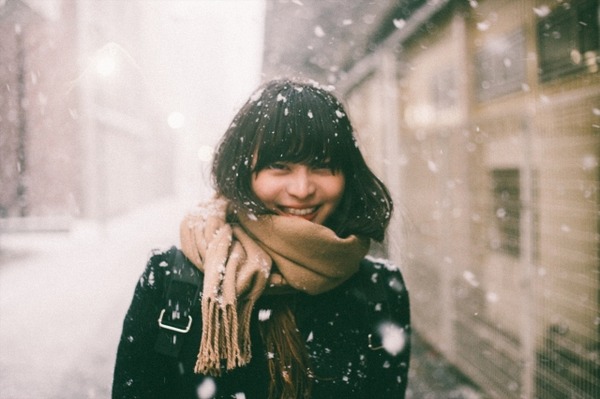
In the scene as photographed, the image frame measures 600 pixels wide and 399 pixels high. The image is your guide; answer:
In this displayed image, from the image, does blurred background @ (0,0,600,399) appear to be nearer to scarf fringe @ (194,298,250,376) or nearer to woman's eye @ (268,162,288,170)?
woman's eye @ (268,162,288,170)

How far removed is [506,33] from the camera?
4203 millimetres

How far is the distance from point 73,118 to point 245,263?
3.11 m

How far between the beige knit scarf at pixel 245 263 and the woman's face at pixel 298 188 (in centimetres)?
6

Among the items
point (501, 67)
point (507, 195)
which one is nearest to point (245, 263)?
point (507, 195)

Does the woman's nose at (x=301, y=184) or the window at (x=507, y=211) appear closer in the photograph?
the woman's nose at (x=301, y=184)

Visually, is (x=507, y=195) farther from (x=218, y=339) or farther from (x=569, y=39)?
(x=218, y=339)

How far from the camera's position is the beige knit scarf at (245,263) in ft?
4.34

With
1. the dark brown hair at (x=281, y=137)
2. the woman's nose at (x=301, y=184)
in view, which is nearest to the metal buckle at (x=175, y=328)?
the dark brown hair at (x=281, y=137)

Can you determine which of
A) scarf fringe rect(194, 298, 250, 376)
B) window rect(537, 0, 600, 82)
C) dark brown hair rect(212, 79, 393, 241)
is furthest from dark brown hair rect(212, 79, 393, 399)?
window rect(537, 0, 600, 82)

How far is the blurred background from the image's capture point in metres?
2.57

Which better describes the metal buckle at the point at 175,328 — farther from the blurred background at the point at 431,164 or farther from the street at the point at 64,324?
the blurred background at the point at 431,164

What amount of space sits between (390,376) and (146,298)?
0.97 meters

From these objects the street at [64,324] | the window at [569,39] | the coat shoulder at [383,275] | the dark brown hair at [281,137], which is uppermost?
the window at [569,39]

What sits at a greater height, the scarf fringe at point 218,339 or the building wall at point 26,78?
the building wall at point 26,78
